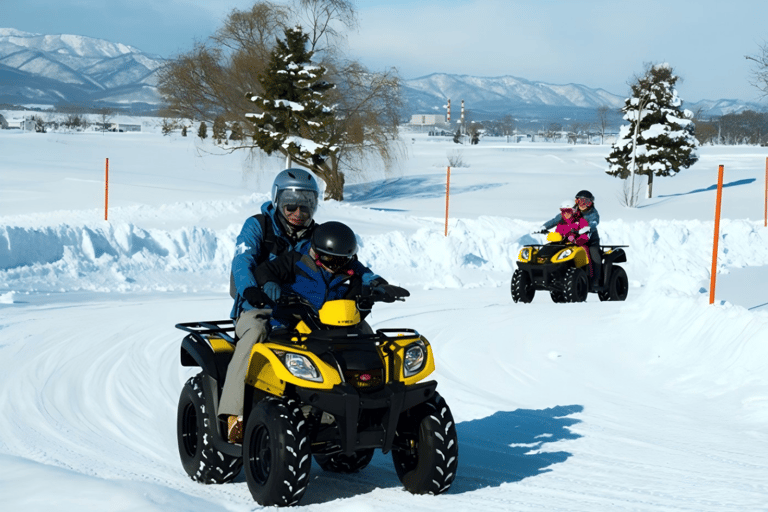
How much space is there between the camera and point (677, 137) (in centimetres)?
5234

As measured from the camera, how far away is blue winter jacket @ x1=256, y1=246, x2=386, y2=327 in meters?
5.57

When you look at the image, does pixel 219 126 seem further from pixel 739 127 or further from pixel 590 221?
pixel 739 127

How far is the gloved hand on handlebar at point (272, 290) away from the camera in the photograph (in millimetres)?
5352

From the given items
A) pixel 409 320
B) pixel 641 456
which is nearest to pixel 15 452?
pixel 641 456

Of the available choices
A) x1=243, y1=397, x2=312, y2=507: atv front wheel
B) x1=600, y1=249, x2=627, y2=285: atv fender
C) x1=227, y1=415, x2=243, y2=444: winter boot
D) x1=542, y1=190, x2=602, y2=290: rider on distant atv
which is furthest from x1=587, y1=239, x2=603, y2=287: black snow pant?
x1=243, y1=397, x2=312, y2=507: atv front wheel

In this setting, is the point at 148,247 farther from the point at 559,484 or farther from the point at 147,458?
the point at 559,484

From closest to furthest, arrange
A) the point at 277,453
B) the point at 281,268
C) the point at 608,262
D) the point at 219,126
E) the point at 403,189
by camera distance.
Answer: the point at 277,453
the point at 281,268
the point at 608,262
the point at 219,126
the point at 403,189

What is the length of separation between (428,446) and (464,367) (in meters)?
5.10

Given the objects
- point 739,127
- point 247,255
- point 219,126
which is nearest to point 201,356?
point 247,255

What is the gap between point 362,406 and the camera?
16.2 feet

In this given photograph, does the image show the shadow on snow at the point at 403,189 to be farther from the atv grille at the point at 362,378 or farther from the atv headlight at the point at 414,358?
the atv grille at the point at 362,378

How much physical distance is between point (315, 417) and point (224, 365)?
0.85 meters

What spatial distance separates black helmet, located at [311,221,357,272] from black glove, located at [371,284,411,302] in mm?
272

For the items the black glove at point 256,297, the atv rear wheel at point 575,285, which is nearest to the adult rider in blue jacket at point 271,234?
the black glove at point 256,297
